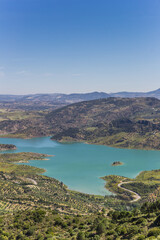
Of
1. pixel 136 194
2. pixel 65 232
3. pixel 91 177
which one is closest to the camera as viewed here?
pixel 65 232

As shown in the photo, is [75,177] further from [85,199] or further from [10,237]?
[10,237]

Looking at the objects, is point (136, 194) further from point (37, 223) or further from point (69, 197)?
point (37, 223)

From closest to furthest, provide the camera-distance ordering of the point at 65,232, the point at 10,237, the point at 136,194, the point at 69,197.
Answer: the point at 10,237, the point at 65,232, the point at 69,197, the point at 136,194

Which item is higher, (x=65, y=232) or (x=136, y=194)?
(x=65, y=232)

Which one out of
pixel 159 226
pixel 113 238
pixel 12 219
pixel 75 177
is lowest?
pixel 75 177

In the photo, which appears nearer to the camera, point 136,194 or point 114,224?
point 114,224

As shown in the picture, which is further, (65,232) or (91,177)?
(91,177)

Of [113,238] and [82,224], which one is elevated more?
[113,238]

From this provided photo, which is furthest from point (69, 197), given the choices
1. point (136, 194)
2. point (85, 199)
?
point (136, 194)

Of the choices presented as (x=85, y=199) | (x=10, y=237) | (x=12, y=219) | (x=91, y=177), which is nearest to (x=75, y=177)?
(x=91, y=177)
